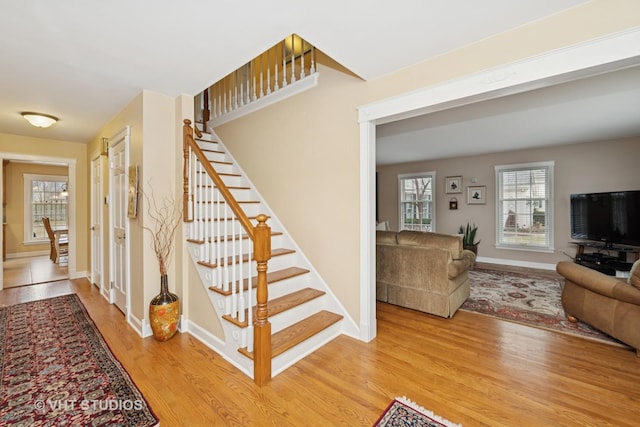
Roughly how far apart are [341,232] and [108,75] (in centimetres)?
246

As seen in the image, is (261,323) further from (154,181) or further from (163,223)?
(154,181)

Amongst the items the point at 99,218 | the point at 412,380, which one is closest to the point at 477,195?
the point at 412,380

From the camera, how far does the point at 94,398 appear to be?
179 centimetres

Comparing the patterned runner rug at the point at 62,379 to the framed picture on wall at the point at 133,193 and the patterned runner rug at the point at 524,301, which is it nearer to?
the framed picture on wall at the point at 133,193

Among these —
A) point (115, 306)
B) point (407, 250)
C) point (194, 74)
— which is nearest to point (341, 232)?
point (407, 250)

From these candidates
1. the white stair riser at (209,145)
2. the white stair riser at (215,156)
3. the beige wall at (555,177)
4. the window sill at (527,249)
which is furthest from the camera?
the window sill at (527,249)

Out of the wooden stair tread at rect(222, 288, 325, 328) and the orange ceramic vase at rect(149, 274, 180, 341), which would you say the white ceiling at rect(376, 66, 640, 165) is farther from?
the orange ceramic vase at rect(149, 274, 180, 341)

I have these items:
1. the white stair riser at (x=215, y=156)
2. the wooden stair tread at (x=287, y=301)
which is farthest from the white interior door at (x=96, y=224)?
the wooden stair tread at (x=287, y=301)

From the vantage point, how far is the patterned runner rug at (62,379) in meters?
1.63

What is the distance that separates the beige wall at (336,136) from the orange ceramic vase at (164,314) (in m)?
1.36

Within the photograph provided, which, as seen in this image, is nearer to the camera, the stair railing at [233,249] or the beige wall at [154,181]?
Result: the stair railing at [233,249]

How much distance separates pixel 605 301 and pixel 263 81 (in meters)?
4.27

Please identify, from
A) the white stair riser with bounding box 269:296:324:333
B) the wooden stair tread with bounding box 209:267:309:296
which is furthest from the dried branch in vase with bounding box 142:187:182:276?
the white stair riser with bounding box 269:296:324:333

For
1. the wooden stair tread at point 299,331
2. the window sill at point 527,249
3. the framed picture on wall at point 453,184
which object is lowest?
the wooden stair tread at point 299,331
